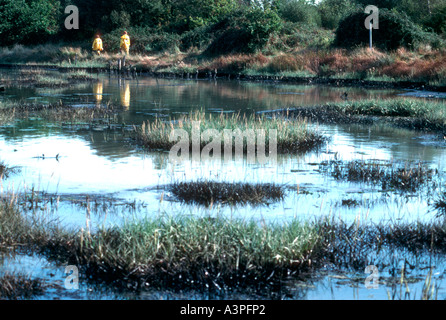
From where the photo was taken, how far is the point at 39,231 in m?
6.68

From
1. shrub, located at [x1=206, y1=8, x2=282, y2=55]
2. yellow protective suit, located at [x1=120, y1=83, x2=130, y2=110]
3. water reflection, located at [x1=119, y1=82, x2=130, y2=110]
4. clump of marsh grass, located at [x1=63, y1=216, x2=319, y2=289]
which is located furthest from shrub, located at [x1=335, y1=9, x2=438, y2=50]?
clump of marsh grass, located at [x1=63, y1=216, x2=319, y2=289]

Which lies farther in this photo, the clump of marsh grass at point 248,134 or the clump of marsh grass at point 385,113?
the clump of marsh grass at point 385,113

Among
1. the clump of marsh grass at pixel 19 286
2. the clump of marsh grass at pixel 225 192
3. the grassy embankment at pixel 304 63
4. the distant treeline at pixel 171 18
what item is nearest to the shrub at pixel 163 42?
the distant treeline at pixel 171 18

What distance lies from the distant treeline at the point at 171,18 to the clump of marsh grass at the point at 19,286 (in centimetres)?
3768

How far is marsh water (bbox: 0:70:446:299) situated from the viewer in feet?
19.6

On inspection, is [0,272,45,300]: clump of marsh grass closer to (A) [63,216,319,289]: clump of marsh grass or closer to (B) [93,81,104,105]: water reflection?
(A) [63,216,319,289]: clump of marsh grass

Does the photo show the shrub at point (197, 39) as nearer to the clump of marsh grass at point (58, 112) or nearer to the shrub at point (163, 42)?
the shrub at point (163, 42)

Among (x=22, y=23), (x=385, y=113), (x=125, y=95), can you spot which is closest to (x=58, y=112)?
(x=125, y=95)

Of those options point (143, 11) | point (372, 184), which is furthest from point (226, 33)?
point (372, 184)

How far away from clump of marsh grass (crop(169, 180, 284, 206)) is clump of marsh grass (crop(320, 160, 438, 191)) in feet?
5.06

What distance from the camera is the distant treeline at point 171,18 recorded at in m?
47.0

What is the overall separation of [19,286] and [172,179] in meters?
4.50

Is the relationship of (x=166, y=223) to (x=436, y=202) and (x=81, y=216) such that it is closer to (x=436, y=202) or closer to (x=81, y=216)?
(x=81, y=216)
